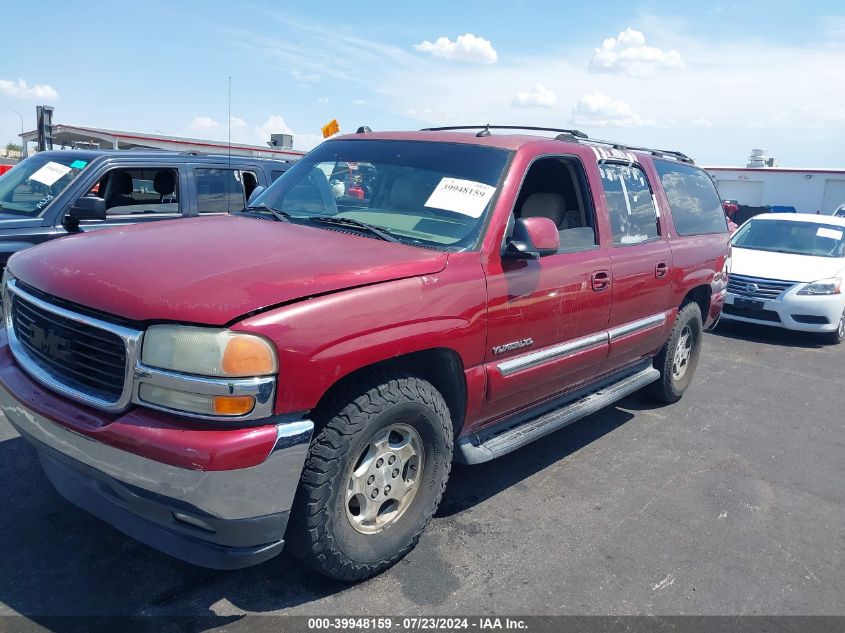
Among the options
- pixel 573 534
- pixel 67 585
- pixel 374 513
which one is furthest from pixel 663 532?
pixel 67 585

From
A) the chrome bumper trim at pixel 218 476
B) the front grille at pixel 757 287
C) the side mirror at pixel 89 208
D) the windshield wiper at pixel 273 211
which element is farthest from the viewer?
the front grille at pixel 757 287

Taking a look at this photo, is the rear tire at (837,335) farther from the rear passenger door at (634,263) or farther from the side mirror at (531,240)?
the side mirror at (531,240)

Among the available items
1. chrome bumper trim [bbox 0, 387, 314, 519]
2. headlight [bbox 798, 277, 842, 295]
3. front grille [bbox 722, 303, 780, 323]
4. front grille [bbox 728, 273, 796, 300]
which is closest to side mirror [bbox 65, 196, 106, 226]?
chrome bumper trim [bbox 0, 387, 314, 519]

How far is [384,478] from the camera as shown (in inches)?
114

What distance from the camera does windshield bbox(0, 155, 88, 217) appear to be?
235 inches

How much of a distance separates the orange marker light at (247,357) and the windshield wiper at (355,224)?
3.57 feet

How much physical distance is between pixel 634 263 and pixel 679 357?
1.63 metres

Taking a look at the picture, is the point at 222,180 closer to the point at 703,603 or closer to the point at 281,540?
the point at 281,540

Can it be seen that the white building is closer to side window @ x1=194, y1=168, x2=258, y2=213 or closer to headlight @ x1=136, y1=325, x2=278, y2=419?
side window @ x1=194, y1=168, x2=258, y2=213

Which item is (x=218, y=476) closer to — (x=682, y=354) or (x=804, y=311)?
(x=682, y=354)

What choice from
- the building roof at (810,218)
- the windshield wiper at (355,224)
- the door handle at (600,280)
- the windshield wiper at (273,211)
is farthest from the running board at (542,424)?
the building roof at (810,218)

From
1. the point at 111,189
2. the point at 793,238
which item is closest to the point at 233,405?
the point at 111,189

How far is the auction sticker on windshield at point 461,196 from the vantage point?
3381mm

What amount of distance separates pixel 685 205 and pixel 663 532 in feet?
9.64
